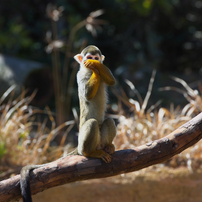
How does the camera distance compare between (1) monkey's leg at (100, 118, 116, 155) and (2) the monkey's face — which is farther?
(1) monkey's leg at (100, 118, 116, 155)

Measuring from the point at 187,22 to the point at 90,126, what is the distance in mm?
8930

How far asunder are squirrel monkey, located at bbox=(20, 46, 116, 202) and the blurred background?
184 centimetres

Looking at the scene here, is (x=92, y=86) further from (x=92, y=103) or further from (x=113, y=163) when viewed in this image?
(x=113, y=163)

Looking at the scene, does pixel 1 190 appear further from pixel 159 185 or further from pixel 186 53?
pixel 186 53

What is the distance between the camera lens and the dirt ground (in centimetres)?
348

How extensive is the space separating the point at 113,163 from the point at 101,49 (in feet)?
23.8

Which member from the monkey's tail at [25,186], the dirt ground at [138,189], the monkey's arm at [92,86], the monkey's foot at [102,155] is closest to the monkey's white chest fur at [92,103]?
the monkey's arm at [92,86]

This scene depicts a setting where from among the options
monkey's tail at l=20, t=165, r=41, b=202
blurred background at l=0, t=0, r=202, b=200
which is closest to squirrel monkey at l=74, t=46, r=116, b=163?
monkey's tail at l=20, t=165, r=41, b=202

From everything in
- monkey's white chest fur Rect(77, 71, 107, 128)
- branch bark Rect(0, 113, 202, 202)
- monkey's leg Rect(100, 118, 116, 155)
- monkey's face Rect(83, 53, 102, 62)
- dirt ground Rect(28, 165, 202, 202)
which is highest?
monkey's face Rect(83, 53, 102, 62)

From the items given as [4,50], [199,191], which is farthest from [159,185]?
[4,50]

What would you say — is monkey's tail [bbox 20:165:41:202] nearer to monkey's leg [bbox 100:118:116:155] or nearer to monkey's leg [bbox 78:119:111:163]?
monkey's leg [bbox 78:119:111:163]

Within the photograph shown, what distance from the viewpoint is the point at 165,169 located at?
3654 mm

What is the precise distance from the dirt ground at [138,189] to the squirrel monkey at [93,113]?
1184 millimetres

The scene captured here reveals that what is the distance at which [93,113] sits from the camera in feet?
8.02
